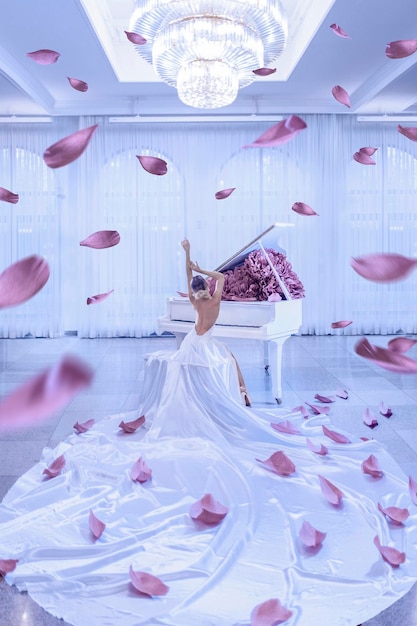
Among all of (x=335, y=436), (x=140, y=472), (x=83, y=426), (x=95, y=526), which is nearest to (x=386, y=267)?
(x=95, y=526)

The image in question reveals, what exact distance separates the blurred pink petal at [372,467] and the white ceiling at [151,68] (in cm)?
375

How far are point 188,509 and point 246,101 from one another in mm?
6246

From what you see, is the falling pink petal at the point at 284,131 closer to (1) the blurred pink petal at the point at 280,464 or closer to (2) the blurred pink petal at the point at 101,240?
(2) the blurred pink petal at the point at 101,240

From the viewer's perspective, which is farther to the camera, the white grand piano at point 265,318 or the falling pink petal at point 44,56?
the white grand piano at point 265,318

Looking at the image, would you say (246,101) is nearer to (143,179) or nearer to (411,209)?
(143,179)

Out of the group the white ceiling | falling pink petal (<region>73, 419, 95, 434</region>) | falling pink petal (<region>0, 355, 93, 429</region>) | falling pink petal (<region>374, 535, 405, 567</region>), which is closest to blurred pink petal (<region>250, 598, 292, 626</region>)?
falling pink petal (<region>374, 535, 405, 567</region>)

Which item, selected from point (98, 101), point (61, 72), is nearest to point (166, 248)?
point (98, 101)

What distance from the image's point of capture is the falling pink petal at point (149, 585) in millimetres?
1980

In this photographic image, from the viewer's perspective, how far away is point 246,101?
764 cm

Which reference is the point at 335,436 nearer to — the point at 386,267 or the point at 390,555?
the point at 390,555

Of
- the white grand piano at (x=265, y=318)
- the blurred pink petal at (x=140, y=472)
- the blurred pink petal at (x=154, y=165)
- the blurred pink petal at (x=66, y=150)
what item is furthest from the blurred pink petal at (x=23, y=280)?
the white grand piano at (x=265, y=318)

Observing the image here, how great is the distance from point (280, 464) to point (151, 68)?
5.47 metres

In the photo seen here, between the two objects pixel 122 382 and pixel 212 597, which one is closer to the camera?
pixel 212 597

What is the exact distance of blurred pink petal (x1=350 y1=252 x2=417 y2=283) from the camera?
433 mm
